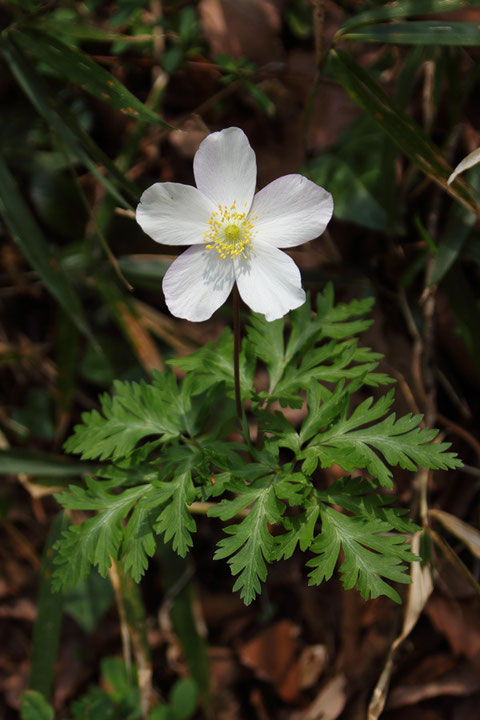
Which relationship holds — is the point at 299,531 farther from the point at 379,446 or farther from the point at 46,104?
the point at 46,104

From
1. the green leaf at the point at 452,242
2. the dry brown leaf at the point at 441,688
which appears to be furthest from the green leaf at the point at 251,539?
the dry brown leaf at the point at 441,688

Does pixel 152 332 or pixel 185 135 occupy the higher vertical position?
pixel 185 135

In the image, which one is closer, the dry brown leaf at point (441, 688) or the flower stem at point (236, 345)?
the flower stem at point (236, 345)

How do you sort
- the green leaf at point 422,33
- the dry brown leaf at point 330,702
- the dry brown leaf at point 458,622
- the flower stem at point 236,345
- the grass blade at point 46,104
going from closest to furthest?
the flower stem at point 236,345, the green leaf at point 422,33, the grass blade at point 46,104, the dry brown leaf at point 458,622, the dry brown leaf at point 330,702

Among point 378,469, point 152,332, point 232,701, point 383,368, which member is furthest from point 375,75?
point 232,701

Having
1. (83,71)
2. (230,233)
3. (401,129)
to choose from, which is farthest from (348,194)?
(230,233)

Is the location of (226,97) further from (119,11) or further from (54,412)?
(54,412)

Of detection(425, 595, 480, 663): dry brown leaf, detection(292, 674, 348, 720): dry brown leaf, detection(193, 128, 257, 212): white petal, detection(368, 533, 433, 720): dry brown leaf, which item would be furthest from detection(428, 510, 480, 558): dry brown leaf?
detection(193, 128, 257, 212): white petal

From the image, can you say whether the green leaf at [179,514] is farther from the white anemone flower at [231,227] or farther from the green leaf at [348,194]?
the green leaf at [348,194]
